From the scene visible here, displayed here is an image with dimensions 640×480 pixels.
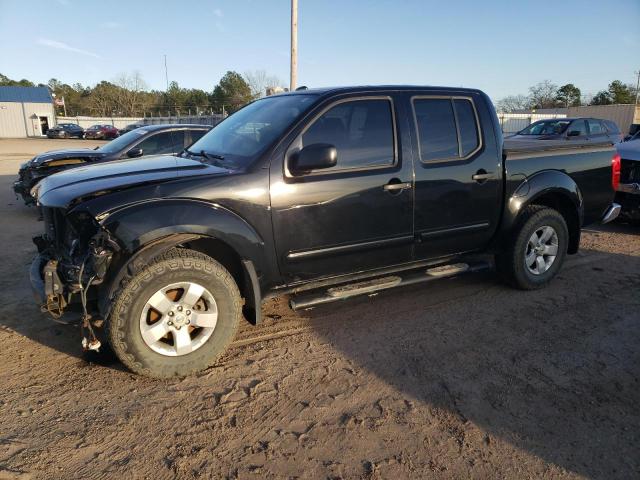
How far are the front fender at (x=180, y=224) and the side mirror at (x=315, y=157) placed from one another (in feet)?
1.91

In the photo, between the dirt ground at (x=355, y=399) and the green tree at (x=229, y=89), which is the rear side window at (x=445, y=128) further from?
the green tree at (x=229, y=89)

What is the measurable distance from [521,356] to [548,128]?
38.9 feet

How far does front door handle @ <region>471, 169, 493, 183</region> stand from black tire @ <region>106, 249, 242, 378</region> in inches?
94.3

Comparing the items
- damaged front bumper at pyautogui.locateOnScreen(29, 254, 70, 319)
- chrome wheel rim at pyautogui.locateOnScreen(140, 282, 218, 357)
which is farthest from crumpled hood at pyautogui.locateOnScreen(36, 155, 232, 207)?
chrome wheel rim at pyautogui.locateOnScreen(140, 282, 218, 357)

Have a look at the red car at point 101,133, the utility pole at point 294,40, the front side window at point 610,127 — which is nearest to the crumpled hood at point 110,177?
the utility pole at point 294,40

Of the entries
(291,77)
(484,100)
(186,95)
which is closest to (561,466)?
(484,100)

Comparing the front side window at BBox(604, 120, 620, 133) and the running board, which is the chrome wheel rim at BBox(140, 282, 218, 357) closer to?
the running board

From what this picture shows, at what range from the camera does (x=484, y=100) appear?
4508mm

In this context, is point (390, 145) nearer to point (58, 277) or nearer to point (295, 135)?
point (295, 135)

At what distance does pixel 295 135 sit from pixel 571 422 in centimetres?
260

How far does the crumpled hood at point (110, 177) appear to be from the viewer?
306 centimetres

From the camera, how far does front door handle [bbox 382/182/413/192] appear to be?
12.4ft

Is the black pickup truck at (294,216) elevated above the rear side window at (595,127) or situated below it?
below

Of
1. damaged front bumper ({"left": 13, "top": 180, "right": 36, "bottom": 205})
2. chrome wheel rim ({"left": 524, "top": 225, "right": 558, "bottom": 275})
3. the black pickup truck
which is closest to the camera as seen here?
the black pickup truck
